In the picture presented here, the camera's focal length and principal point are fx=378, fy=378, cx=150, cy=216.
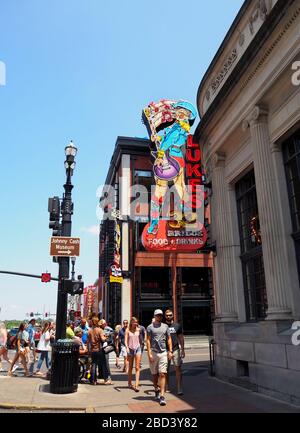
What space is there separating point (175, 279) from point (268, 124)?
25.3 m

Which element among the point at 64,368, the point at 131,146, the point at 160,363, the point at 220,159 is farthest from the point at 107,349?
the point at 131,146

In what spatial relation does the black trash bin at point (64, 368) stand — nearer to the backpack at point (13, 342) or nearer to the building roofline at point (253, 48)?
the backpack at point (13, 342)

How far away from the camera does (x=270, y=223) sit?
Result: 9250mm

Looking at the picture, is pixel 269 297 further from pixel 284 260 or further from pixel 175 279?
pixel 175 279

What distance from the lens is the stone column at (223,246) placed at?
467 inches

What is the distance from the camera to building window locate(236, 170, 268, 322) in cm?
1076

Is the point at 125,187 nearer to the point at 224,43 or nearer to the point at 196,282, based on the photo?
the point at 196,282

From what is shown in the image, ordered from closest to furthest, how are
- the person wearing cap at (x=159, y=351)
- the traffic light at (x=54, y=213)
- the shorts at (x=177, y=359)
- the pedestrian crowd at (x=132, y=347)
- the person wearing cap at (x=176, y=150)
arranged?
the person wearing cap at (x=159, y=351)
the pedestrian crowd at (x=132, y=347)
the shorts at (x=177, y=359)
the traffic light at (x=54, y=213)
the person wearing cap at (x=176, y=150)

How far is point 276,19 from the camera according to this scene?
8.67 m

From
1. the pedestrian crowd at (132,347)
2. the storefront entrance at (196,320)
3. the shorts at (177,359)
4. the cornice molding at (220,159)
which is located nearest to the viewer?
the pedestrian crowd at (132,347)

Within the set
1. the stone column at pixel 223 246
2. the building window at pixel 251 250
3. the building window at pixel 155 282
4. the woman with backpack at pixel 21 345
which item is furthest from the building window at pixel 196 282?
the building window at pixel 251 250

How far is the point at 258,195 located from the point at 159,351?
4.60m

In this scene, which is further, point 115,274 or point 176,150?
point 176,150

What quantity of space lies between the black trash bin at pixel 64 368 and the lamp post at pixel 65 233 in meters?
0.59
